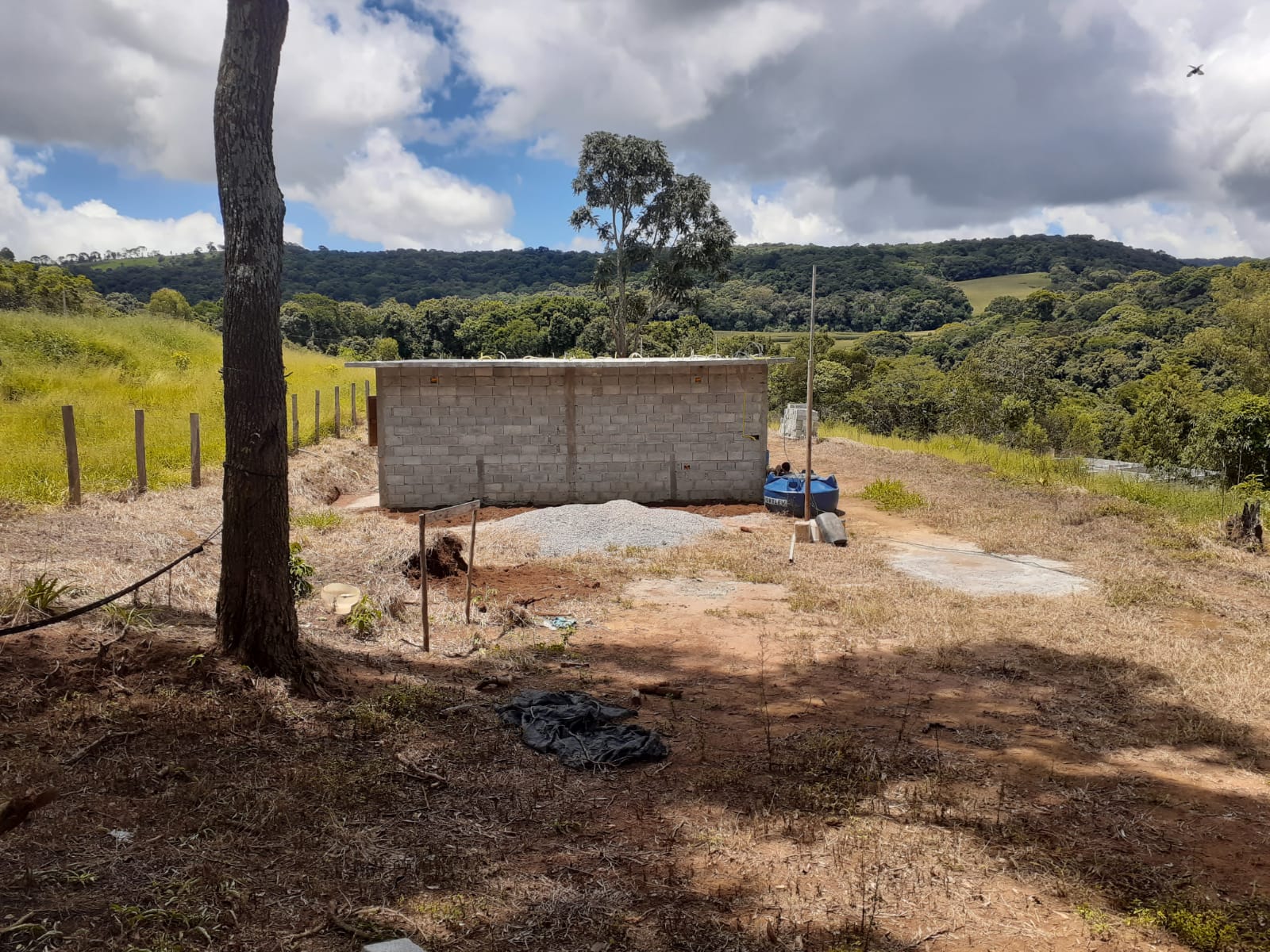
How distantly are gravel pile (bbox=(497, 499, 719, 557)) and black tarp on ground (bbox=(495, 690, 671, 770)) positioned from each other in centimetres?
557

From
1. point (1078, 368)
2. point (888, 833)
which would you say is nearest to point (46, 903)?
point (888, 833)

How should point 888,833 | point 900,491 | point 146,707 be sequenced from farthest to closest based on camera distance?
point 900,491 → point 146,707 → point 888,833

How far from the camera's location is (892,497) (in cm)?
1527

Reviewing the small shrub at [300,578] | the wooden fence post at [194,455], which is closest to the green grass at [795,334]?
the wooden fence post at [194,455]

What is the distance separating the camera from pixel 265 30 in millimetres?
5180

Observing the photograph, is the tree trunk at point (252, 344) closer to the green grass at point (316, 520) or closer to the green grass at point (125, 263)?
the green grass at point (316, 520)

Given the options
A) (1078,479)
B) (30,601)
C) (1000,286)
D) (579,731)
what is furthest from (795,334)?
(30,601)

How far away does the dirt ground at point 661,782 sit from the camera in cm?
329

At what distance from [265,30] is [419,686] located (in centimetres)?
422

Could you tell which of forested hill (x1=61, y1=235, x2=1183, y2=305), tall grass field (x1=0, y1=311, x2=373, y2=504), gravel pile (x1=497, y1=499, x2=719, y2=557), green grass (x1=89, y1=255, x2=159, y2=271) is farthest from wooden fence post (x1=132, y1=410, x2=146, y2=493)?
green grass (x1=89, y1=255, x2=159, y2=271)

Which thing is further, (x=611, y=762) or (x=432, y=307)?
(x=432, y=307)

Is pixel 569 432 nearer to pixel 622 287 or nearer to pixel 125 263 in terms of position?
pixel 622 287

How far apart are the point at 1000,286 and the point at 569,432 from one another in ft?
290

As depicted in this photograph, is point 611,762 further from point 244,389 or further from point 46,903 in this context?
point 244,389
